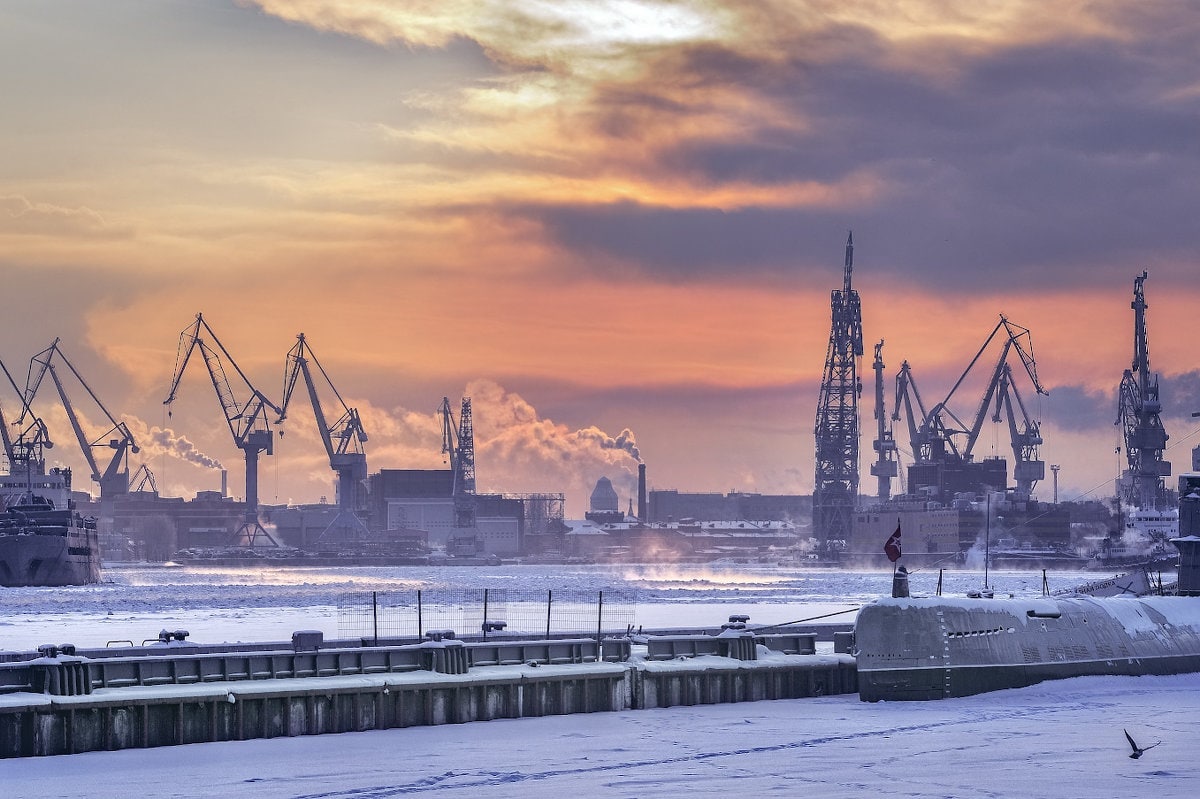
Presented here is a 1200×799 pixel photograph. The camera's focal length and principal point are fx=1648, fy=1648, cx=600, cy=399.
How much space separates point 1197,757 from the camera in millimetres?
31766

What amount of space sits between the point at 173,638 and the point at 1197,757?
27.1 m

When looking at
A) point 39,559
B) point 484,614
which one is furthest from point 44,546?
point 484,614

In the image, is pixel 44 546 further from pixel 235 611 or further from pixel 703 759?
pixel 703 759

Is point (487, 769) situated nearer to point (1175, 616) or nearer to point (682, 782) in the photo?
point (682, 782)

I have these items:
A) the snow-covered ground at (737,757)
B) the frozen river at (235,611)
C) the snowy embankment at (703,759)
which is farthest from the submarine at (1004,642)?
the frozen river at (235,611)

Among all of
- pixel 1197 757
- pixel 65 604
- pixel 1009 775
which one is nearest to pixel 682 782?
pixel 1009 775

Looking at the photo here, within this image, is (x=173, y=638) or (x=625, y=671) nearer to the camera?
(x=625, y=671)

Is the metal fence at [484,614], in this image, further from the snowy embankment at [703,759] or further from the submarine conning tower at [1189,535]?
the submarine conning tower at [1189,535]

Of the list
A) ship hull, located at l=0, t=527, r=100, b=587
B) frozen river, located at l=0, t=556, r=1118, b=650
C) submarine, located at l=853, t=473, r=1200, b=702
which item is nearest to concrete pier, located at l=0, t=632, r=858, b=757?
submarine, located at l=853, t=473, r=1200, b=702

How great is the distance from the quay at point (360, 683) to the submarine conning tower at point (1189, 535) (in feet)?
42.6

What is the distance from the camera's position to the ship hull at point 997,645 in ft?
132

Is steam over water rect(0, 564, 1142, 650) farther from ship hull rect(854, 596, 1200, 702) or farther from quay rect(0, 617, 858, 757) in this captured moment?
→ quay rect(0, 617, 858, 757)

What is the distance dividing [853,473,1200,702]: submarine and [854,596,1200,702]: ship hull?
0.08 feet

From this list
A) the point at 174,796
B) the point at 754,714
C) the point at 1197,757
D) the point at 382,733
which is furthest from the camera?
the point at 754,714
